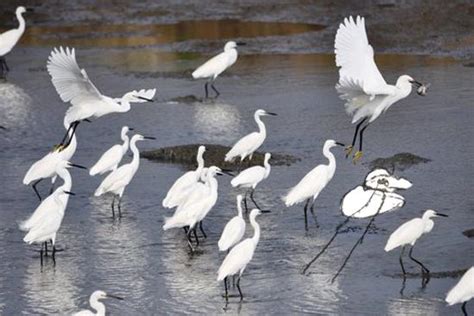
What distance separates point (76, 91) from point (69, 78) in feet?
1.42

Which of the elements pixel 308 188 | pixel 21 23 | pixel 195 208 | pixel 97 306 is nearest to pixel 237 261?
pixel 97 306

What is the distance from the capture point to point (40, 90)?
21953 millimetres

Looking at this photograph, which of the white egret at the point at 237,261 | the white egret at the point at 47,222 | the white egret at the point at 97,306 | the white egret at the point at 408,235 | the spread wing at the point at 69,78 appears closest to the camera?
the white egret at the point at 97,306

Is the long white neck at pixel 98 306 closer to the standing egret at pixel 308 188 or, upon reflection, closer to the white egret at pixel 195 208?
the white egret at pixel 195 208

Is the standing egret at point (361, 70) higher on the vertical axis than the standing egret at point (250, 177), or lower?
higher

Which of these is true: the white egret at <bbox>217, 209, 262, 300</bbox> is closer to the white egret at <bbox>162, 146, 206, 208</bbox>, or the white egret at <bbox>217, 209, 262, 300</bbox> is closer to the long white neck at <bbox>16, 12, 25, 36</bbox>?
the white egret at <bbox>162, 146, 206, 208</bbox>

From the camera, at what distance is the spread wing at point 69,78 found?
1339cm

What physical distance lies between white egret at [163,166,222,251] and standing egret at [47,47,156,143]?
1.85 m

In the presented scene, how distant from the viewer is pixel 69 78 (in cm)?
1387

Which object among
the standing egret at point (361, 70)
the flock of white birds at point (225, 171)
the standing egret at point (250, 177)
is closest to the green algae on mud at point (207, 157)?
the flock of white birds at point (225, 171)

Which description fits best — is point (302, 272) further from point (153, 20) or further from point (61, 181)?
point (153, 20)

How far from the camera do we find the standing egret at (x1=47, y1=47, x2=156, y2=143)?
13.5 metres

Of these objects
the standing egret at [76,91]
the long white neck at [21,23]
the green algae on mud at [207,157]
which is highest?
the standing egret at [76,91]

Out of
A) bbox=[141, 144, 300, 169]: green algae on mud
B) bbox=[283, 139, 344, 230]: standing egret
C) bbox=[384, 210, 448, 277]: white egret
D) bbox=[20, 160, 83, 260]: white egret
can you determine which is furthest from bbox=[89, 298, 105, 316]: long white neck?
bbox=[141, 144, 300, 169]: green algae on mud
